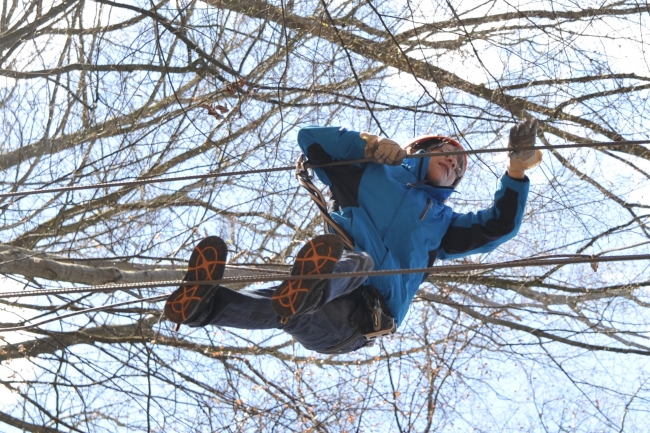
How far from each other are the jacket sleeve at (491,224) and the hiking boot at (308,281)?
873 mm

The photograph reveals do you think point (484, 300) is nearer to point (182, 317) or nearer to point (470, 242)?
point (470, 242)

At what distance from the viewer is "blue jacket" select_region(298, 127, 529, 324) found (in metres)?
3.03

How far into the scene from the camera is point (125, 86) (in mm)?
4711

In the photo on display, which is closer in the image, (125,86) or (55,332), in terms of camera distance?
(125,86)

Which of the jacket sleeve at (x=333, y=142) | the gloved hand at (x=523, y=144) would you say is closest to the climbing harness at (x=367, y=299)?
the jacket sleeve at (x=333, y=142)

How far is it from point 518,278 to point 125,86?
3.53m

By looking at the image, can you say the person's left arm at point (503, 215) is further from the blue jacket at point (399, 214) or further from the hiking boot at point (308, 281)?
the hiking boot at point (308, 281)

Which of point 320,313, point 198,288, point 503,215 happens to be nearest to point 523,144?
point 503,215

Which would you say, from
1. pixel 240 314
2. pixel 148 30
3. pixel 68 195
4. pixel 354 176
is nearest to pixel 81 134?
pixel 68 195

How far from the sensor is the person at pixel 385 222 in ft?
9.30

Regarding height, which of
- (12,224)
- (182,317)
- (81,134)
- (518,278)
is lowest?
(182,317)

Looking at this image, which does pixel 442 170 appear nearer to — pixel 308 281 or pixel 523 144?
pixel 523 144

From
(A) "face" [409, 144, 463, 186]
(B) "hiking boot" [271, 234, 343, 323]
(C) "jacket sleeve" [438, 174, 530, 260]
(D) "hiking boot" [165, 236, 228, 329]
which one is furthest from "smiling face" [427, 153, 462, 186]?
(D) "hiking boot" [165, 236, 228, 329]

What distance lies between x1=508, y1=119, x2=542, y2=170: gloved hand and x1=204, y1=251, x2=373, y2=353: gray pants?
72 centimetres
